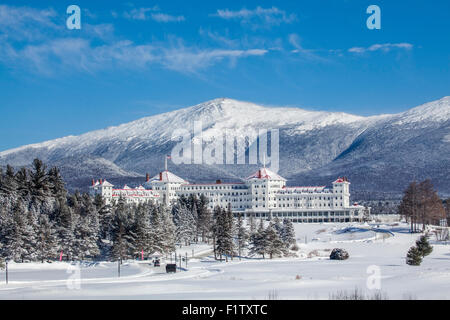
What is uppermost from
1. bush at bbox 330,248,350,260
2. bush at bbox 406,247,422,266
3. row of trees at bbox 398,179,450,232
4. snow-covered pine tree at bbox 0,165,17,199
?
snow-covered pine tree at bbox 0,165,17,199

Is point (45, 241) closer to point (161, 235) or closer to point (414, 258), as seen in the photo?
point (161, 235)

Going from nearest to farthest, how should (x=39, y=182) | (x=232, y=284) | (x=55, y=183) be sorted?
(x=232, y=284) → (x=39, y=182) → (x=55, y=183)

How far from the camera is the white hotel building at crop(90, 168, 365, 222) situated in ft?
516

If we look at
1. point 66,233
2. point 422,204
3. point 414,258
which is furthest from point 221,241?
point 422,204

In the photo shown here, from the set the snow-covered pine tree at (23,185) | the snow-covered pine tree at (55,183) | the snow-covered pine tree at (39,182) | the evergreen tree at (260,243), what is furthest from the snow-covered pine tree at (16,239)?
the evergreen tree at (260,243)

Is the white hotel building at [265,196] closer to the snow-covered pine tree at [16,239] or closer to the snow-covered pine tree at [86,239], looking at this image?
the snow-covered pine tree at [86,239]

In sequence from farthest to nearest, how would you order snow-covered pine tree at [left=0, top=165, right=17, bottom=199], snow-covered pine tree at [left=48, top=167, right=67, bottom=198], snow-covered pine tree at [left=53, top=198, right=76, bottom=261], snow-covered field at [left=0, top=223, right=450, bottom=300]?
snow-covered pine tree at [left=48, top=167, right=67, bottom=198] → snow-covered pine tree at [left=0, top=165, right=17, bottom=199] → snow-covered pine tree at [left=53, top=198, right=76, bottom=261] → snow-covered field at [left=0, top=223, right=450, bottom=300]

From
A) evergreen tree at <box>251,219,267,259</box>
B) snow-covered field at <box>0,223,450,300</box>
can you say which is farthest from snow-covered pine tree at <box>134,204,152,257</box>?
evergreen tree at <box>251,219,267,259</box>

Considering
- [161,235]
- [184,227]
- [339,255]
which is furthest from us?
[184,227]

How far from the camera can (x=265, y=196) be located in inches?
6442

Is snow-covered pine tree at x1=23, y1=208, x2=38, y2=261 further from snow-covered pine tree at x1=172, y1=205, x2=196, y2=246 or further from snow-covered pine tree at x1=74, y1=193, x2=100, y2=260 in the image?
snow-covered pine tree at x1=172, y1=205, x2=196, y2=246

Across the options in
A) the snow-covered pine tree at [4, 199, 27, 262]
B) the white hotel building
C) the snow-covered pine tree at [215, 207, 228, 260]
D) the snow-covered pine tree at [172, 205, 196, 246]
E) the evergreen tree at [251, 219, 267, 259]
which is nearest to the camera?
the snow-covered pine tree at [4, 199, 27, 262]

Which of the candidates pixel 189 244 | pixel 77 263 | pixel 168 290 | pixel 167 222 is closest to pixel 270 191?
pixel 189 244

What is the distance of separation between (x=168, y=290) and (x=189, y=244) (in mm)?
61167
